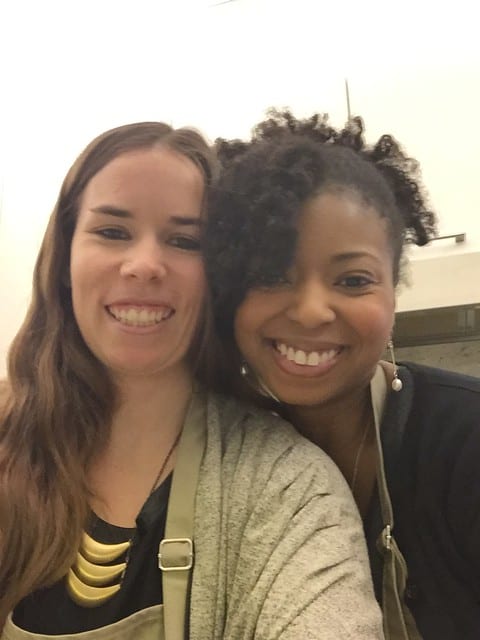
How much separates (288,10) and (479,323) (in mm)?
794

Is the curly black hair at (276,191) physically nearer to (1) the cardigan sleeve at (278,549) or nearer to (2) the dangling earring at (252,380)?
(2) the dangling earring at (252,380)

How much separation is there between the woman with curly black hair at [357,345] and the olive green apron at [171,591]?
0.17 m

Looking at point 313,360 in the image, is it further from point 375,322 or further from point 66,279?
point 66,279

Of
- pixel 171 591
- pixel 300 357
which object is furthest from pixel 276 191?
pixel 171 591

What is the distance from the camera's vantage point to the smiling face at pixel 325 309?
806mm

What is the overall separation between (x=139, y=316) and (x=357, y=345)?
23 cm

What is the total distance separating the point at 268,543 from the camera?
27.9 inches

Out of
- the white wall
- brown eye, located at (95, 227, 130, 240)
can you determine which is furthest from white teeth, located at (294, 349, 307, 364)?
the white wall

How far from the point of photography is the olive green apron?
2.33ft

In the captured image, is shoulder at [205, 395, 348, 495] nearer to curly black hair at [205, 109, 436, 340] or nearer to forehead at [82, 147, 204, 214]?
curly black hair at [205, 109, 436, 340]

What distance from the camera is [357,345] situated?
0.82 m

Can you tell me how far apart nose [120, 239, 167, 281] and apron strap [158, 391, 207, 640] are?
0.17 metres

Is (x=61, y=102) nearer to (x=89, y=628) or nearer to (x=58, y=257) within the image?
(x=58, y=257)

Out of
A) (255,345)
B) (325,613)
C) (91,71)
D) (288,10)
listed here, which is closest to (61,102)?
(91,71)
